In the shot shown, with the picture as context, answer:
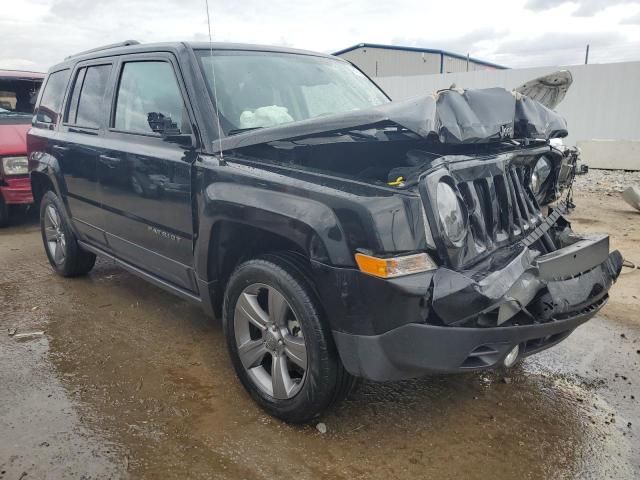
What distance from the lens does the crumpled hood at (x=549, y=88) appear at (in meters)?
3.81

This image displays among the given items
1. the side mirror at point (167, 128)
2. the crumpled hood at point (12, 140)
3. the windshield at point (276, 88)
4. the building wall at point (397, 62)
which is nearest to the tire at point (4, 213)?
the crumpled hood at point (12, 140)

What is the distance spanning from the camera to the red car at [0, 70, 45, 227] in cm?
652

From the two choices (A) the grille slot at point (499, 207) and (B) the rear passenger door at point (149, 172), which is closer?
(A) the grille slot at point (499, 207)

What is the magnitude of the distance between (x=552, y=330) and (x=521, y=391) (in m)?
0.83

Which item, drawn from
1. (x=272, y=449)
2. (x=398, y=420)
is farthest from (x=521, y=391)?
(x=272, y=449)

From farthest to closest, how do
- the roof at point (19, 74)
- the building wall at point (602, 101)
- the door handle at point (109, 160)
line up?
the building wall at point (602, 101), the roof at point (19, 74), the door handle at point (109, 160)

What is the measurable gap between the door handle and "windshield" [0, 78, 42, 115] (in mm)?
4720

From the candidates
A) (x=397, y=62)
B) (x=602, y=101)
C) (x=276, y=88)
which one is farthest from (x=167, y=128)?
(x=397, y=62)

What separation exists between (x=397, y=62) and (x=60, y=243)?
84.2 feet

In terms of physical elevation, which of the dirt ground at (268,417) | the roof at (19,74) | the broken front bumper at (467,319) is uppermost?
the roof at (19,74)

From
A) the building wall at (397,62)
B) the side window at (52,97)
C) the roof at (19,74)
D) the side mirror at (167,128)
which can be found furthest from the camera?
the building wall at (397,62)

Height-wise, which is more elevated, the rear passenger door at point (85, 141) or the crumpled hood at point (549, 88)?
the crumpled hood at point (549, 88)

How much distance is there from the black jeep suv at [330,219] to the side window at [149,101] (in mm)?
14

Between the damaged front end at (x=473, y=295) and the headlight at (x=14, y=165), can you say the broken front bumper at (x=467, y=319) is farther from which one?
the headlight at (x=14, y=165)
